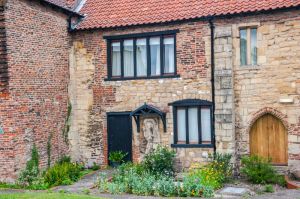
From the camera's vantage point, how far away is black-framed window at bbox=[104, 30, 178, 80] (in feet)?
58.9

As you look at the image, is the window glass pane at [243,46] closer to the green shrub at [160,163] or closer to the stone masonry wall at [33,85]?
the green shrub at [160,163]

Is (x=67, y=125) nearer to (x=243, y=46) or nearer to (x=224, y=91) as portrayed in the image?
(x=224, y=91)

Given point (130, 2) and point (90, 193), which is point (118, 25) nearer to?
point (130, 2)

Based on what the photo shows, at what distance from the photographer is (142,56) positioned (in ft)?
60.3

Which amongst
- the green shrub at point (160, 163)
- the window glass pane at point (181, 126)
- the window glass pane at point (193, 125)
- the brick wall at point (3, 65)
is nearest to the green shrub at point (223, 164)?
the window glass pane at point (193, 125)

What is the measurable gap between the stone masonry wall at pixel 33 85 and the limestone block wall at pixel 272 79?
22.5 ft

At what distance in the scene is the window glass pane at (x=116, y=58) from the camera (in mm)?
18703

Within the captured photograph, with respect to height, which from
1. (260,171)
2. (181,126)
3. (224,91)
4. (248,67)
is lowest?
(260,171)

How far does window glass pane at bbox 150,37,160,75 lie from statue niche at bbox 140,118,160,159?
6.28 feet

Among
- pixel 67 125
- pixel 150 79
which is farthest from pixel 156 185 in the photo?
pixel 67 125

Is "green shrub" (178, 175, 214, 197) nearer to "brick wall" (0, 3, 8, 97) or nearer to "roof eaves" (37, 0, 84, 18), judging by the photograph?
"brick wall" (0, 3, 8, 97)

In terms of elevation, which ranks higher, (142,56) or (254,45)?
(254,45)

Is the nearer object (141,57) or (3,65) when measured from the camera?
(3,65)

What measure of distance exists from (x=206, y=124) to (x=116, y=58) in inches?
179
